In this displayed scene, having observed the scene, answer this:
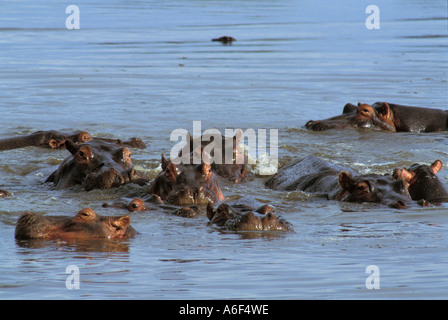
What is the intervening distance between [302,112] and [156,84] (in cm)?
453

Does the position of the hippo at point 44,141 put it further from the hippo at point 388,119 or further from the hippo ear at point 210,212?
the hippo ear at point 210,212

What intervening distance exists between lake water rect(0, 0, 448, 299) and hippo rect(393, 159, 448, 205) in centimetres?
59

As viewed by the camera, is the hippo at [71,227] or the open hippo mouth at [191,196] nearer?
the hippo at [71,227]

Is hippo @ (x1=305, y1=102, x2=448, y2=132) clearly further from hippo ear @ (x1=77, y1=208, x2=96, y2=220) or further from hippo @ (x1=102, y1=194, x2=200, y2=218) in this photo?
hippo ear @ (x1=77, y1=208, x2=96, y2=220)

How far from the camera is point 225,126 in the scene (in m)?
14.6

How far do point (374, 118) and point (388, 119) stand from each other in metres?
0.27

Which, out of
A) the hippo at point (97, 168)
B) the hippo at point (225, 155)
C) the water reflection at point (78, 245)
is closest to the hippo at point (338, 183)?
the hippo at point (225, 155)

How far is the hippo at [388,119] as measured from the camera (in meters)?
14.4

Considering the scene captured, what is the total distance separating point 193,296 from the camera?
546 cm

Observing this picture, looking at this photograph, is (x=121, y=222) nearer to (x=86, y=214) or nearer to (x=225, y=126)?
(x=86, y=214)

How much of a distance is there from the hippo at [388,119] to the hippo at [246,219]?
683 cm

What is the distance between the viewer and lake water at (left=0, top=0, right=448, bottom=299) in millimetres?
5973

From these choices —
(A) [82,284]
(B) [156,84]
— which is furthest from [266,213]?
(B) [156,84]

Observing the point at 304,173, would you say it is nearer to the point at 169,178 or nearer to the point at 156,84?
the point at 169,178
